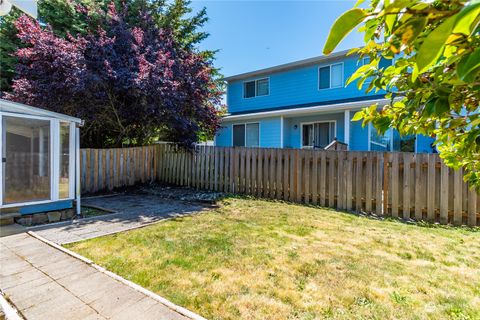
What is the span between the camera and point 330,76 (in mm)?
12859

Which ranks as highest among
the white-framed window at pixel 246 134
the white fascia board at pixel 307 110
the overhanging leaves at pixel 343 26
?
the white fascia board at pixel 307 110

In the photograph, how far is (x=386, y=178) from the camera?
234 inches

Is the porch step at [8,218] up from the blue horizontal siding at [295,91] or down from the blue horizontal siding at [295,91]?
down

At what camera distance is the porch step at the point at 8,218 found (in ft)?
16.0

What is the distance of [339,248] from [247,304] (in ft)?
6.29

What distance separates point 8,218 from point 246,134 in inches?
447

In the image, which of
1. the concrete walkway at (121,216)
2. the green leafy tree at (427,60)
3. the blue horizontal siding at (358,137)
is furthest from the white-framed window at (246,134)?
the green leafy tree at (427,60)

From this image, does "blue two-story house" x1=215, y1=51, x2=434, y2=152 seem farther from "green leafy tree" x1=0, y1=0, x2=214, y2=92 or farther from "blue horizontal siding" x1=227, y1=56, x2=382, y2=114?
"green leafy tree" x1=0, y1=0, x2=214, y2=92

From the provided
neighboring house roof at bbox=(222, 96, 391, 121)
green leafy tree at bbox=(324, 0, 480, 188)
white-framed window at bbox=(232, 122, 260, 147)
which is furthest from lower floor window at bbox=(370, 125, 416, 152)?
green leafy tree at bbox=(324, 0, 480, 188)

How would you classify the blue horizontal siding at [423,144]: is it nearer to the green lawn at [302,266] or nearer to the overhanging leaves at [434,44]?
the green lawn at [302,266]

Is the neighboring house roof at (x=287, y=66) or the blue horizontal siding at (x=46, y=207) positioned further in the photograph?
the neighboring house roof at (x=287, y=66)

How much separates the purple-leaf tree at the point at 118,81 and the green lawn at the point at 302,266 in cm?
491

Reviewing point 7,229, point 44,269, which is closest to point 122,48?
point 7,229

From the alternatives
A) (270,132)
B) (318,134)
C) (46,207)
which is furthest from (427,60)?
(270,132)
